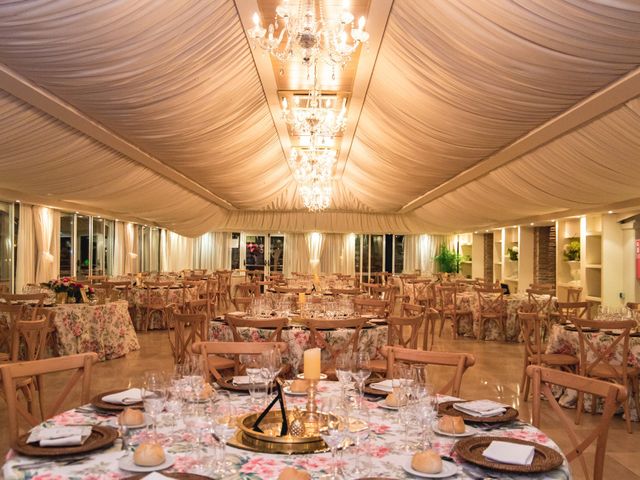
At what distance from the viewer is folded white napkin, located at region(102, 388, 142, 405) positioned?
2779mm

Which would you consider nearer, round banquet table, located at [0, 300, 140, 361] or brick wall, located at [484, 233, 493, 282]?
round banquet table, located at [0, 300, 140, 361]

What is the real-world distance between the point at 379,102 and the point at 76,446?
26.1 feet

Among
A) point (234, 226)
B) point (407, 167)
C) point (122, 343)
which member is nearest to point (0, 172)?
point (122, 343)

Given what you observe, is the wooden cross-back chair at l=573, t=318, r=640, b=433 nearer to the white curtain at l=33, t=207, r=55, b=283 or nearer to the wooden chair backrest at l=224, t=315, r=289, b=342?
the wooden chair backrest at l=224, t=315, r=289, b=342

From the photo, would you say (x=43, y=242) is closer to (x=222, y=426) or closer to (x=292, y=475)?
(x=222, y=426)

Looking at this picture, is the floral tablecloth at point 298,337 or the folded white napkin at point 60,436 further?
the floral tablecloth at point 298,337

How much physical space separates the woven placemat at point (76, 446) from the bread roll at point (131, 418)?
0.08 meters

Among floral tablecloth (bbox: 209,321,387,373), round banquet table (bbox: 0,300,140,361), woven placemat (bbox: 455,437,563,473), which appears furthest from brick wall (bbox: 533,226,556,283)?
woven placemat (bbox: 455,437,563,473)

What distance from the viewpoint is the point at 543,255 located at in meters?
16.1

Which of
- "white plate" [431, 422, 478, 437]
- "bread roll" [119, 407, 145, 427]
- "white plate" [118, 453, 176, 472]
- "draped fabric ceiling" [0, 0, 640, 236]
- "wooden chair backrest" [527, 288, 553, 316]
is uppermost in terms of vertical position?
"draped fabric ceiling" [0, 0, 640, 236]

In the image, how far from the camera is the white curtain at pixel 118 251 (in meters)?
17.9

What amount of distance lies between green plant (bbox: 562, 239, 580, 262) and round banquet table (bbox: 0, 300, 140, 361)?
9.39 meters

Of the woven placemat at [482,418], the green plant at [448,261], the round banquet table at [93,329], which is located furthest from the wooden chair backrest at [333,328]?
the green plant at [448,261]

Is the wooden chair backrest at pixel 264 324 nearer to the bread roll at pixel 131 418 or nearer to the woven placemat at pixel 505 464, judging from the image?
the bread roll at pixel 131 418
